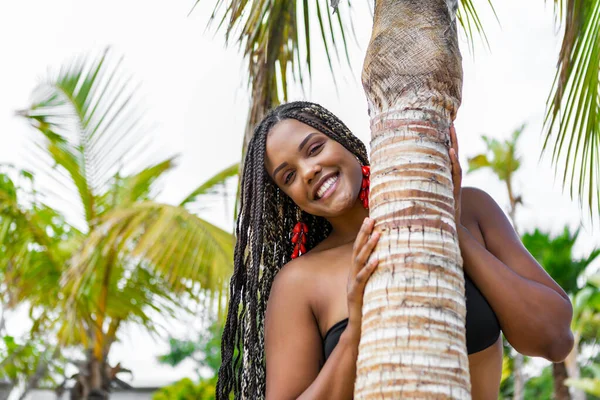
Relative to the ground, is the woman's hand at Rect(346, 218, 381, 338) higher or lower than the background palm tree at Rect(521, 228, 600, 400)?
lower

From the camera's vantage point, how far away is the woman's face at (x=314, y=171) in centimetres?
249

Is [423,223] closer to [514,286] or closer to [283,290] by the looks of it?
[514,286]

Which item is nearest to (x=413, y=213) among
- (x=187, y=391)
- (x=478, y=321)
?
(x=478, y=321)

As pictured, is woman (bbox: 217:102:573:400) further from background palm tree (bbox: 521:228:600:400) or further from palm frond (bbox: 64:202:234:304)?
background palm tree (bbox: 521:228:600:400)

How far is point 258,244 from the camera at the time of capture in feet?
8.77

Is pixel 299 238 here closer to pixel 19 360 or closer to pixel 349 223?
pixel 349 223

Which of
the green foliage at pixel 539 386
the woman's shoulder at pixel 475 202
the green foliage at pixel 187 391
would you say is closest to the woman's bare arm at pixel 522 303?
the woman's shoulder at pixel 475 202

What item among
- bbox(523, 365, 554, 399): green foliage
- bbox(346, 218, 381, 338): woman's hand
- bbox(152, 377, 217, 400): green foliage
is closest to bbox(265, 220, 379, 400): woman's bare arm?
bbox(346, 218, 381, 338): woman's hand

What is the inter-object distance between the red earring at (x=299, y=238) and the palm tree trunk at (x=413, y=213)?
674 millimetres

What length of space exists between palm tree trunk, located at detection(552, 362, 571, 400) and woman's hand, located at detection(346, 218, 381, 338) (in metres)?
14.8

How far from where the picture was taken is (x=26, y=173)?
31.4ft

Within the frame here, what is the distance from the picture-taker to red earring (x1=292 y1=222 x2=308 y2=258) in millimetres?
2814

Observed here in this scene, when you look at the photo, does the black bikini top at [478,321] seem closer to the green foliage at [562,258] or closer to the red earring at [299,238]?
the red earring at [299,238]

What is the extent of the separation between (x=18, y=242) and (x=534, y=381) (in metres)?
19.2
